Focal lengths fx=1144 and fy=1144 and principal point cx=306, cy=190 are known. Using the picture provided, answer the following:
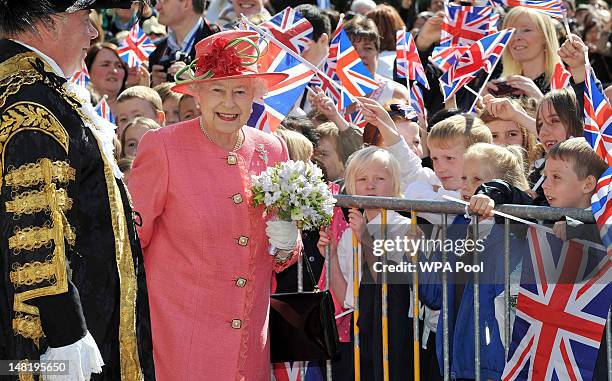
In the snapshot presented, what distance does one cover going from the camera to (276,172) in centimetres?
504

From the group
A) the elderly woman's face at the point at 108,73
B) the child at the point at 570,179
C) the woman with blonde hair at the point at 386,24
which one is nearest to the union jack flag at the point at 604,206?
the child at the point at 570,179

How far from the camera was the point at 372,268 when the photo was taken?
19.1ft

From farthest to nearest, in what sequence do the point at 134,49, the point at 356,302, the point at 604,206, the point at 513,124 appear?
1. the point at 134,49
2. the point at 513,124
3. the point at 356,302
4. the point at 604,206

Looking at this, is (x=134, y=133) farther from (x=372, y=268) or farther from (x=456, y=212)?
(x=456, y=212)

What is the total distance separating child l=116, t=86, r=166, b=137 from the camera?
7.83m

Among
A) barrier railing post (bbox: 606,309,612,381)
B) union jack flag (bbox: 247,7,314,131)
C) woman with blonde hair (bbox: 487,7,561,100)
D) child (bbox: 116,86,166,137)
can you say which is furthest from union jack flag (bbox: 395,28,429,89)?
barrier railing post (bbox: 606,309,612,381)

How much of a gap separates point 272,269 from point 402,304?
2.61ft

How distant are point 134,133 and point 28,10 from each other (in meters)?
3.26

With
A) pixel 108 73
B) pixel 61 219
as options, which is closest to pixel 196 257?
pixel 61 219

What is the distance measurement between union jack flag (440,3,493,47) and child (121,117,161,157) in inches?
85.7

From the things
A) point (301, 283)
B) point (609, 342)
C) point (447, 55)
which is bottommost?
point (609, 342)

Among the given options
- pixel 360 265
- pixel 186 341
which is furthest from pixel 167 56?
pixel 186 341

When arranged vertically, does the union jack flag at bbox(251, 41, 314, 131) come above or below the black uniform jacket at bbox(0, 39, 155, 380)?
above

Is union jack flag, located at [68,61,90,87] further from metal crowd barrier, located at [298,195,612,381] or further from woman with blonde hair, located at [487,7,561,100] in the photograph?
metal crowd barrier, located at [298,195,612,381]
